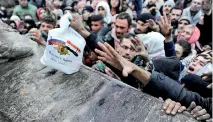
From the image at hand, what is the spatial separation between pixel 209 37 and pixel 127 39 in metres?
4.11

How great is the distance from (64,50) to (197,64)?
2205 millimetres

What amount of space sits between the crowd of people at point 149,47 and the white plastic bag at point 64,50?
5.3 inches

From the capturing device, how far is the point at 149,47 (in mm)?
3994

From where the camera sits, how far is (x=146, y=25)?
502 centimetres

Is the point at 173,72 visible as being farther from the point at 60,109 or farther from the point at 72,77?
the point at 60,109

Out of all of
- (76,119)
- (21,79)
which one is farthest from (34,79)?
(76,119)

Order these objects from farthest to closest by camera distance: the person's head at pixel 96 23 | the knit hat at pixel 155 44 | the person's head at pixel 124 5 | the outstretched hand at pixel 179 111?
the person's head at pixel 124 5 → the person's head at pixel 96 23 → the knit hat at pixel 155 44 → the outstretched hand at pixel 179 111

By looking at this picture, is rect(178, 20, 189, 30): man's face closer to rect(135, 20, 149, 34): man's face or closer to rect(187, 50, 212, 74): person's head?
rect(135, 20, 149, 34): man's face

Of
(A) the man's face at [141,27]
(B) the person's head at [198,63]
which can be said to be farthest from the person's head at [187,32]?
(B) the person's head at [198,63]

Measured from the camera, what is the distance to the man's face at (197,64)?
13.2 feet

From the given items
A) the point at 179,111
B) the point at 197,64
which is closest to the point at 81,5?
the point at 197,64

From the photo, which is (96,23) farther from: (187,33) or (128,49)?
(128,49)

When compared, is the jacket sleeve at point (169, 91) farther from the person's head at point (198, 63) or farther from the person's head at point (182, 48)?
the person's head at point (182, 48)

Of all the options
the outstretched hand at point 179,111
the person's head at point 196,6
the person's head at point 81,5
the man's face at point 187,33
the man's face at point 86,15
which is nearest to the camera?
the outstretched hand at point 179,111
